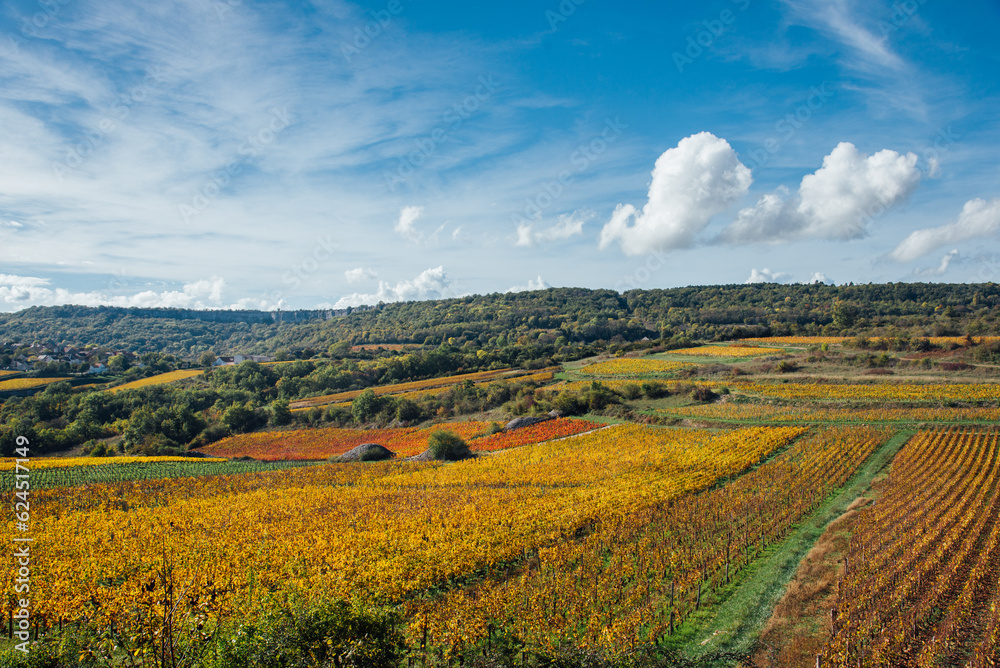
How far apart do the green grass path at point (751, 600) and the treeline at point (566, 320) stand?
276 ft

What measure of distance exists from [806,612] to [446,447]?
3025cm

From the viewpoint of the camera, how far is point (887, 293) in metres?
133

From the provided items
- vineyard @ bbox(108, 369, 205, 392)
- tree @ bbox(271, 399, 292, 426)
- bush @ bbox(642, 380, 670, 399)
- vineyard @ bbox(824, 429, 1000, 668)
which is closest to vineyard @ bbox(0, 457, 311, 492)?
tree @ bbox(271, 399, 292, 426)

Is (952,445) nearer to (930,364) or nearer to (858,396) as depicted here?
(858,396)

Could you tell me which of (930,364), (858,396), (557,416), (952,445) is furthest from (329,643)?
(930,364)

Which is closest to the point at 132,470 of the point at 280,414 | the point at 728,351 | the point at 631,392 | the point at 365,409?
the point at 280,414

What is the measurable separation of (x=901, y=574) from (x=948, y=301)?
5657 inches

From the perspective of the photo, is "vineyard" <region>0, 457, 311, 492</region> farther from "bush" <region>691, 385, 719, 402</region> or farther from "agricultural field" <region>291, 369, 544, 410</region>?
"bush" <region>691, 385, 719, 402</region>

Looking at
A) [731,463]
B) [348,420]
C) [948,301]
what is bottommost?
[348,420]

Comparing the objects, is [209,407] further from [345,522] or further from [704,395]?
[704,395]

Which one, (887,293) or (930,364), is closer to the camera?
(930,364)

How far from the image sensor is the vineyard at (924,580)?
10.3 m

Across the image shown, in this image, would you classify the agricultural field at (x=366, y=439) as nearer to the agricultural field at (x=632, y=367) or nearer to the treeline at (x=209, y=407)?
the treeline at (x=209, y=407)

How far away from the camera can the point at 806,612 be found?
40.2ft
